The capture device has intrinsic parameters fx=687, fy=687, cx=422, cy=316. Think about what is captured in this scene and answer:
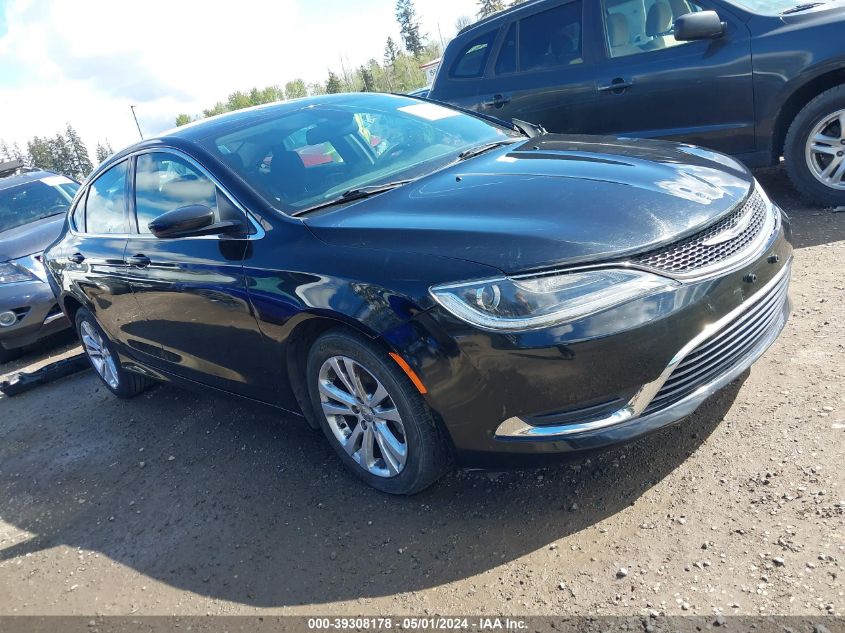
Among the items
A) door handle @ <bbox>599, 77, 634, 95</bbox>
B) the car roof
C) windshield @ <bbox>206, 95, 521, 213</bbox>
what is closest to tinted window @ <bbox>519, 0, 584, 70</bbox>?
door handle @ <bbox>599, 77, 634, 95</bbox>

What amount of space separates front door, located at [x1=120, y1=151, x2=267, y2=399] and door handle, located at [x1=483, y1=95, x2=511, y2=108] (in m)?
3.46

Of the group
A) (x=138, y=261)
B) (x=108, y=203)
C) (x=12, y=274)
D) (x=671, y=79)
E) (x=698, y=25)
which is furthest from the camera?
(x=12, y=274)

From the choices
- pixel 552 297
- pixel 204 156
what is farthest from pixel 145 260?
pixel 552 297

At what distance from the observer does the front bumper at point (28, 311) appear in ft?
21.7

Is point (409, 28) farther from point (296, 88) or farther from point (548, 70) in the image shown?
point (548, 70)

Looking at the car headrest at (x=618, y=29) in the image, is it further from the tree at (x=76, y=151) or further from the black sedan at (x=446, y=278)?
the tree at (x=76, y=151)

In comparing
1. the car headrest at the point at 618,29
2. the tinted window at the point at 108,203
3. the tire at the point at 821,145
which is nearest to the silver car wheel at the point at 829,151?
the tire at the point at 821,145

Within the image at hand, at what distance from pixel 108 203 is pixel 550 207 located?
312cm

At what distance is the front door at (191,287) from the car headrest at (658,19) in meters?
3.88

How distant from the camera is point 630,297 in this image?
2283 millimetres

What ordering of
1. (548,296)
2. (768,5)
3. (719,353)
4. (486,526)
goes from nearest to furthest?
(548,296), (719,353), (486,526), (768,5)

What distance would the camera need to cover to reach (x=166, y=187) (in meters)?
3.72

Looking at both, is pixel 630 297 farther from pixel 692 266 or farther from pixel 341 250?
pixel 341 250

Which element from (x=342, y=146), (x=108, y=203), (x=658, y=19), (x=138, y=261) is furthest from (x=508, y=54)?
(x=138, y=261)
